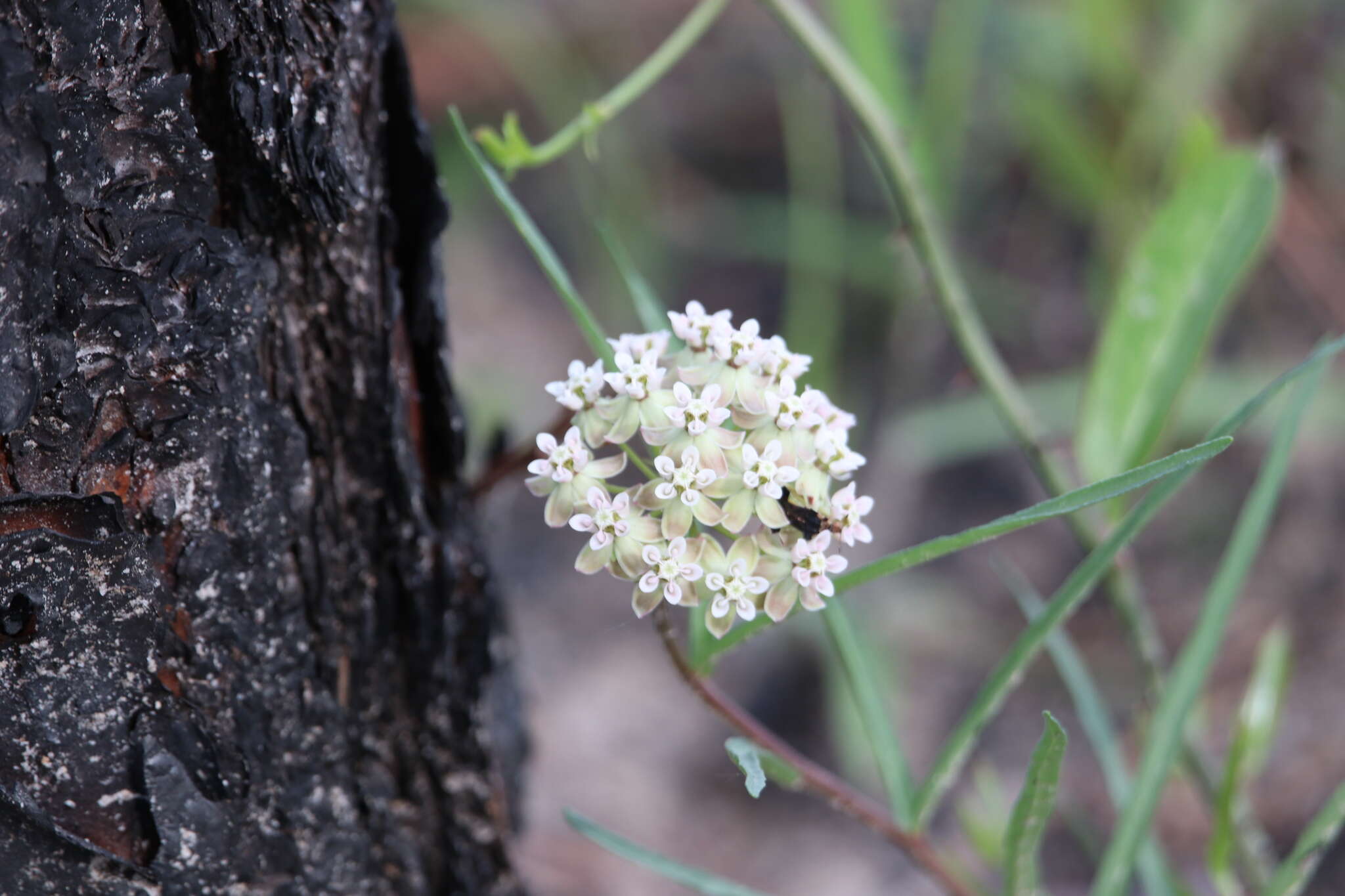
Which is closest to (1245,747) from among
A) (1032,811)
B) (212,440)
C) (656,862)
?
(1032,811)

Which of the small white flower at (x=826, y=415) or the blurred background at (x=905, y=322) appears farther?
the blurred background at (x=905, y=322)

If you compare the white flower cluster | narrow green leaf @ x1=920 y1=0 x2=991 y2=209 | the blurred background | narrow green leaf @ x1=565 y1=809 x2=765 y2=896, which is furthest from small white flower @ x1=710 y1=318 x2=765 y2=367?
narrow green leaf @ x1=920 y1=0 x2=991 y2=209

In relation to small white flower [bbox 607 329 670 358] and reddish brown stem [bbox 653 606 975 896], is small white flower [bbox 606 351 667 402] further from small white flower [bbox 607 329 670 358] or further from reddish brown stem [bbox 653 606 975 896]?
reddish brown stem [bbox 653 606 975 896]

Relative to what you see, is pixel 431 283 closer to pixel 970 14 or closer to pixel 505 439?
pixel 505 439

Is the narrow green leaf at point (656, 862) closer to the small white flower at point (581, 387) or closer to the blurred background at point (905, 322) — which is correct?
Result: the small white flower at point (581, 387)

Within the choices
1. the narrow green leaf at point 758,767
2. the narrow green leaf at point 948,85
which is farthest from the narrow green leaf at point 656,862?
the narrow green leaf at point 948,85

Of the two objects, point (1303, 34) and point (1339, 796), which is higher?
point (1303, 34)

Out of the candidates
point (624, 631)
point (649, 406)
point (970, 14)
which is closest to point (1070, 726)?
point (624, 631)
